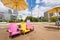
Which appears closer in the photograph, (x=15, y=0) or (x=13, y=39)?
(x=13, y=39)

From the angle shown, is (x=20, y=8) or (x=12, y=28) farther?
(x=20, y=8)

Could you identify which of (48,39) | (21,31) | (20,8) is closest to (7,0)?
(20,8)

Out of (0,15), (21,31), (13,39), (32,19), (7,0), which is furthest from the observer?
(0,15)

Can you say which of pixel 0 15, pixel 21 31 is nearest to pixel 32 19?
pixel 0 15

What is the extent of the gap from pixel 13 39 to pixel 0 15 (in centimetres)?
4968

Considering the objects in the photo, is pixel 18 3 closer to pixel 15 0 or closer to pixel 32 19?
pixel 15 0

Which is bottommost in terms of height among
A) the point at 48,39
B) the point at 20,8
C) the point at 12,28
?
the point at 48,39

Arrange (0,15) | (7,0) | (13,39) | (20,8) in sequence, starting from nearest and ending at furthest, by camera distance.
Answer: (13,39)
(7,0)
(20,8)
(0,15)

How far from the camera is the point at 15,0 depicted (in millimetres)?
9281

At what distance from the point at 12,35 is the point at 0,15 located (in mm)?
49521

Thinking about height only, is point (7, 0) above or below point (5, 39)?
above

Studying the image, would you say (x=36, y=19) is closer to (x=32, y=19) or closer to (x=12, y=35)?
(x=32, y=19)

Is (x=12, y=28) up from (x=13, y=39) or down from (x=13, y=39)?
up

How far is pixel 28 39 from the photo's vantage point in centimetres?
636
